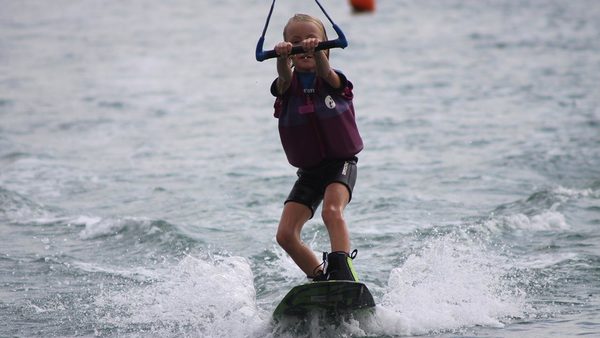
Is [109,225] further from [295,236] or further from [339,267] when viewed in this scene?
[339,267]

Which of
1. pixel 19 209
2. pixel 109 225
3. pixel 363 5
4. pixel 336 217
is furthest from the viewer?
pixel 363 5

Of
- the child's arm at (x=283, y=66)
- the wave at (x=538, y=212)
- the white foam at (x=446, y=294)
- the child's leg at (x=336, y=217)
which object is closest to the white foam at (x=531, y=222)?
the wave at (x=538, y=212)

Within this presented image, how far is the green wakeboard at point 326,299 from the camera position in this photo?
242 inches

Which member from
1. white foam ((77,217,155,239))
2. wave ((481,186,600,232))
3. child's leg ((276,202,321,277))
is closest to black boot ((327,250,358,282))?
child's leg ((276,202,321,277))

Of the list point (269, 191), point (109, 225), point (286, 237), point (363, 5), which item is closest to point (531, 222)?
point (269, 191)

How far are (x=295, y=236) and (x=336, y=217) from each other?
300 millimetres

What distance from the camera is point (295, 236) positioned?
21.2ft

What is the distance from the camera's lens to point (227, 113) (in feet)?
57.6

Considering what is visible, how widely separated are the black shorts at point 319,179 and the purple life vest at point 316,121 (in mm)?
79

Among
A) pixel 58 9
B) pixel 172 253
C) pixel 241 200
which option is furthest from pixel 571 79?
pixel 58 9

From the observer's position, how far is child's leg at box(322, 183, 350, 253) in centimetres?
636

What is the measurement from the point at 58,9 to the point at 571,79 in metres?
22.3

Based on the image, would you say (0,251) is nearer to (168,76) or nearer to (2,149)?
(2,149)

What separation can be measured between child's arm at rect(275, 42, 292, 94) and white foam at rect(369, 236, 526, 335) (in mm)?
1525
